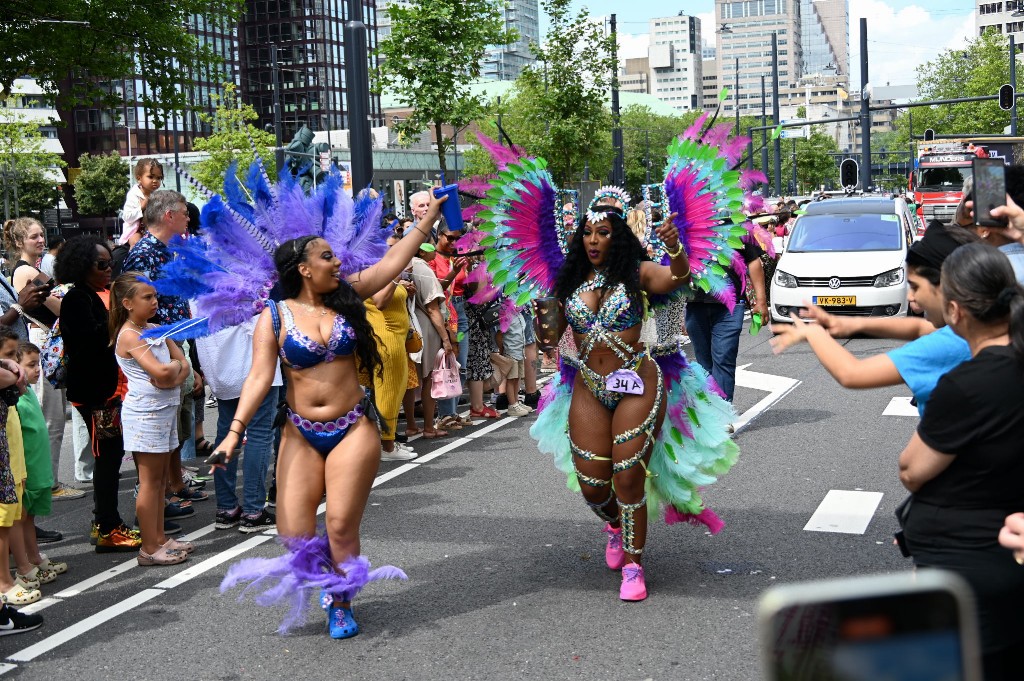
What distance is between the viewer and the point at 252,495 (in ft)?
24.7

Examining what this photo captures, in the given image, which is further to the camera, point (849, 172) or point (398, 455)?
point (849, 172)

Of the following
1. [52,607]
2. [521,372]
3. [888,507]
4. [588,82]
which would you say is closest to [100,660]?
[52,607]

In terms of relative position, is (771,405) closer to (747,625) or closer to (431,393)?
(431,393)

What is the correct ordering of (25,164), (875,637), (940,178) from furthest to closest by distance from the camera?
(25,164) → (940,178) → (875,637)

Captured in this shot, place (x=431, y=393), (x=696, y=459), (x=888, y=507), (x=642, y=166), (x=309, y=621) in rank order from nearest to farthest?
(x=309, y=621) → (x=696, y=459) → (x=888, y=507) → (x=431, y=393) → (x=642, y=166)

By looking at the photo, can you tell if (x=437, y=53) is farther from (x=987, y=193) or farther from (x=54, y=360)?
(x=987, y=193)

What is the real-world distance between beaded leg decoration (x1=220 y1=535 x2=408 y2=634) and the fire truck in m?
35.8

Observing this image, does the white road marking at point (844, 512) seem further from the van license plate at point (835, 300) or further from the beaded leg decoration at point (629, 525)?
the van license plate at point (835, 300)

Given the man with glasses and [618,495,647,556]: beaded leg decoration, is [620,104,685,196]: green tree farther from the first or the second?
[618,495,647,556]: beaded leg decoration

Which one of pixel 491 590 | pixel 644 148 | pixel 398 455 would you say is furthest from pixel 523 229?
pixel 644 148

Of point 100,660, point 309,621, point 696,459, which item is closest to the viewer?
point 100,660

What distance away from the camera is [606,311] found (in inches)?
237

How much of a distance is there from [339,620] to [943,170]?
38359 mm

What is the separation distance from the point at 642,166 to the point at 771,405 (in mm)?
103112
